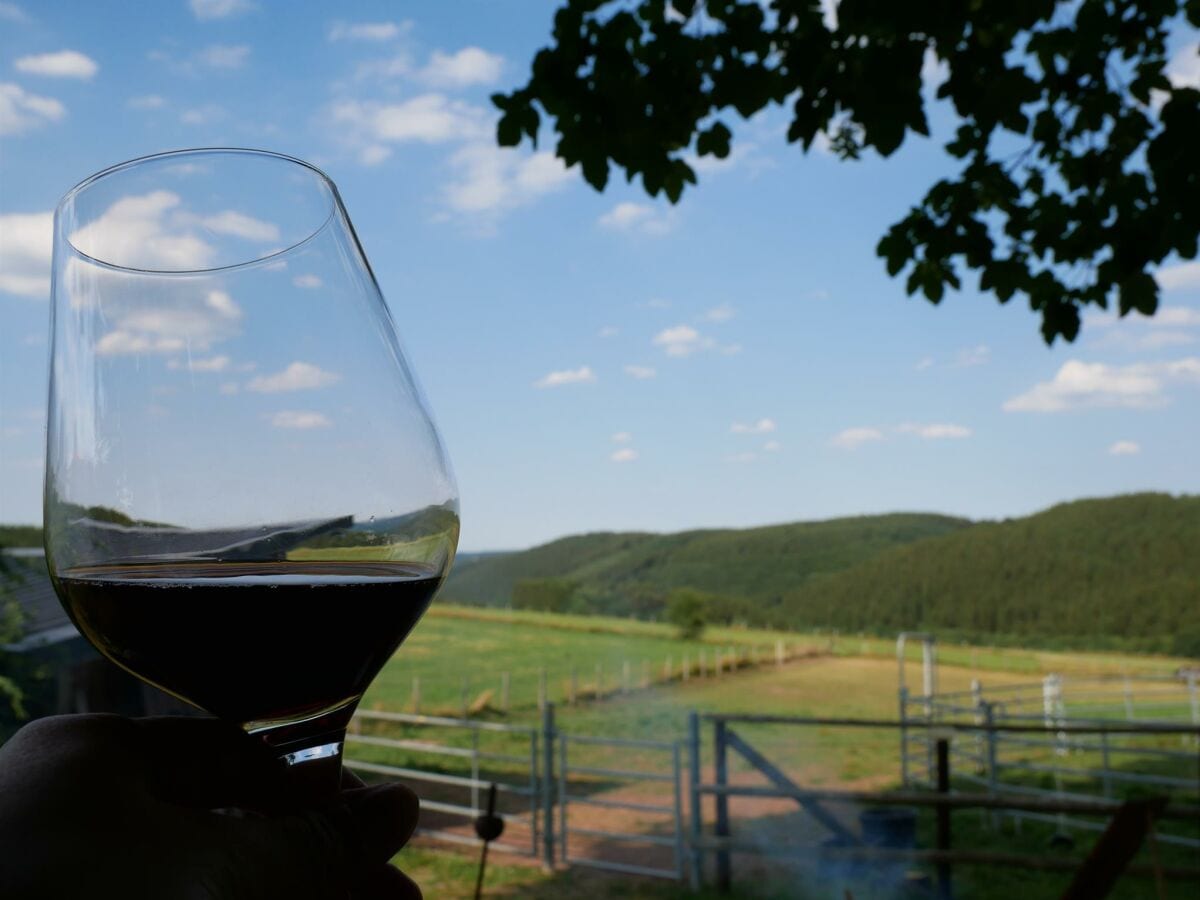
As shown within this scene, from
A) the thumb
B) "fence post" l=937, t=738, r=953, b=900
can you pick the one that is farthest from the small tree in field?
the thumb

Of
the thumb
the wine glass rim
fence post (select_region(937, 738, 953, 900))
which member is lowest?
fence post (select_region(937, 738, 953, 900))

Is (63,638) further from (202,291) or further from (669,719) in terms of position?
(669,719)

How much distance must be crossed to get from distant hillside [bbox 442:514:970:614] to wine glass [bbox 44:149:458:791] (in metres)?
24.2

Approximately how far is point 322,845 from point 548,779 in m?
8.43

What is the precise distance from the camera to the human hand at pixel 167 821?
32cm

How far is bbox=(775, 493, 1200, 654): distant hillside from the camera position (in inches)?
843

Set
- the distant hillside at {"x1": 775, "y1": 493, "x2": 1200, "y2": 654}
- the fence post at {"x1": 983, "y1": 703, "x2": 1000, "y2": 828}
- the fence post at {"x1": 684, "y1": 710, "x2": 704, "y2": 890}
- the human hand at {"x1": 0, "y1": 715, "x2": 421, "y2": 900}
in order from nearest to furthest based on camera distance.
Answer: the human hand at {"x1": 0, "y1": 715, "x2": 421, "y2": 900} < the fence post at {"x1": 684, "y1": 710, "x2": 704, "y2": 890} < the fence post at {"x1": 983, "y1": 703, "x2": 1000, "y2": 828} < the distant hillside at {"x1": 775, "y1": 493, "x2": 1200, "y2": 654}

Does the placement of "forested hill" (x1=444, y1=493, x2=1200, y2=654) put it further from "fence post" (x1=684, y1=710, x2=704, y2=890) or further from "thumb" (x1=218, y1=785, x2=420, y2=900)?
"thumb" (x1=218, y1=785, x2=420, y2=900)

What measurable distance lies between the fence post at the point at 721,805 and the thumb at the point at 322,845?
19.0ft

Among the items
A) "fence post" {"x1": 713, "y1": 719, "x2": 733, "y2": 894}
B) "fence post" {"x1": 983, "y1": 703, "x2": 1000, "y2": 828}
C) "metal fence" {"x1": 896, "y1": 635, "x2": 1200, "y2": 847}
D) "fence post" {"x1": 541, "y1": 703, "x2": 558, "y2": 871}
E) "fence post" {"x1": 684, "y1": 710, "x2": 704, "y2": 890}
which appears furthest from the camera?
"fence post" {"x1": 541, "y1": 703, "x2": 558, "y2": 871}

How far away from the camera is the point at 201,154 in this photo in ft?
1.52

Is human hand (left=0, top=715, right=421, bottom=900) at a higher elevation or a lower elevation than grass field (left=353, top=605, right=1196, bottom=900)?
higher

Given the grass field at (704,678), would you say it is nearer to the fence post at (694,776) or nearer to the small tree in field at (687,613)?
the small tree in field at (687,613)

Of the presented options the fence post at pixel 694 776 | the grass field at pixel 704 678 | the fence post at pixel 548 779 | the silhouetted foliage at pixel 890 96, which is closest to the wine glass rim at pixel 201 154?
the silhouetted foliage at pixel 890 96
